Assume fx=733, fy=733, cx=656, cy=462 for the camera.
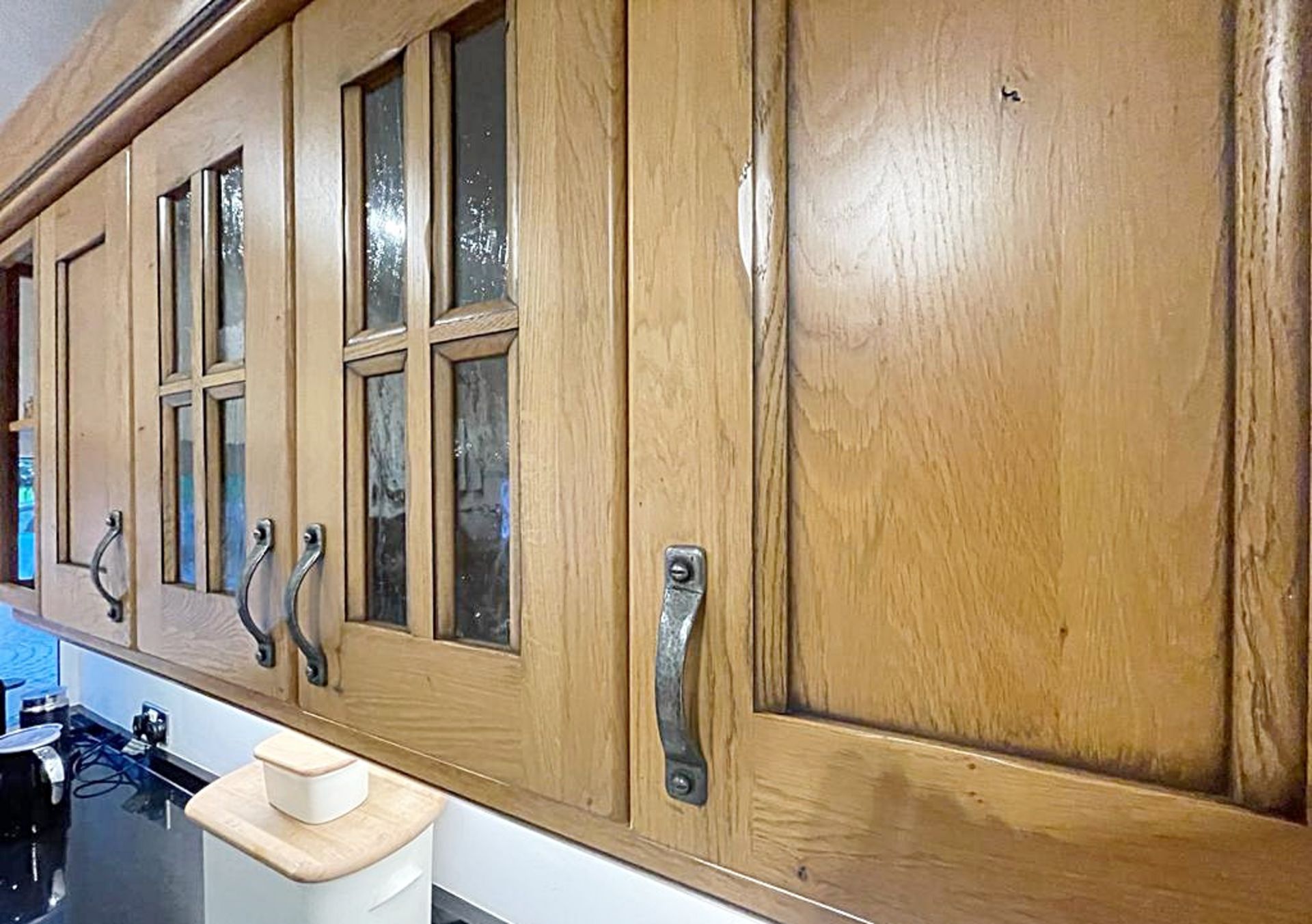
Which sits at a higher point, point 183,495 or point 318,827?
point 183,495

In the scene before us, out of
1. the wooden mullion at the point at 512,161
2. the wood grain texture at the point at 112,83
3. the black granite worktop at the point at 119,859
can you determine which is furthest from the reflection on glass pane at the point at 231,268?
the black granite worktop at the point at 119,859

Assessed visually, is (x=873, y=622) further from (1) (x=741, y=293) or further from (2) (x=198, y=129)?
(2) (x=198, y=129)

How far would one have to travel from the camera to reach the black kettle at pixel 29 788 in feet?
4.44

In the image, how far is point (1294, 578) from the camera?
10.4 inches

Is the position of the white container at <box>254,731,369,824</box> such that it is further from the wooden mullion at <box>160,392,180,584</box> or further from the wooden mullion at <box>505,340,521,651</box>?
the wooden mullion at <box>505,340,521,651</box>

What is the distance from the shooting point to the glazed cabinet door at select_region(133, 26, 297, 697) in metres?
0.69

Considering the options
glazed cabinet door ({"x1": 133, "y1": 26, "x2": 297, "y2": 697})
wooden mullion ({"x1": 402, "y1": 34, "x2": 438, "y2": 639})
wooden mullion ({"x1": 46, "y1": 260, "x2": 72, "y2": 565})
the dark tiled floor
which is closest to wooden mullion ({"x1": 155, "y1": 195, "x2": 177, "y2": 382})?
glazed cabinet door ({"x1": 133, "y1": 26, "x2": 297, "y2": 697})

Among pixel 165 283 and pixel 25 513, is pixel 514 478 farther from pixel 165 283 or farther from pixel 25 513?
pixel 25 513

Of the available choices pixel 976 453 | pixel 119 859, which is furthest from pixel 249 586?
pixel 119 859

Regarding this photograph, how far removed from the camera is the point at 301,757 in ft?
3.23

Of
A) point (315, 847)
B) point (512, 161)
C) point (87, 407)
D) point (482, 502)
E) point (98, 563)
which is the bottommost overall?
point (315, 847)

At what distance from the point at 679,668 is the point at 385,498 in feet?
1.07

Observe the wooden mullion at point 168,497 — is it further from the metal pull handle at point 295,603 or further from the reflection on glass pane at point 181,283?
the metal pull handle at point 295,603

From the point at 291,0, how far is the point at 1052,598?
78 centimetres
